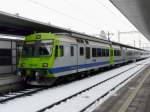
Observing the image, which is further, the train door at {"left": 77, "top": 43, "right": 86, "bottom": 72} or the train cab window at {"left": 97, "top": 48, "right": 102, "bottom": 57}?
the train cab window at {"left": 97, "top": 48, "right": 102, "bottom": 57}

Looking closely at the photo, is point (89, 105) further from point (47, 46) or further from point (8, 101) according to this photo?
point (47, 46)

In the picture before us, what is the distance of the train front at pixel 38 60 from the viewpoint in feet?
50.0

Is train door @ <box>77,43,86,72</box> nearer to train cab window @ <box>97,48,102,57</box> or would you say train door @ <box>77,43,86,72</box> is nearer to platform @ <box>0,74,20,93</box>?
train cab window @ <box>97,48,102,57</box>

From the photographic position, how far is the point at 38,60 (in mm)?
15594

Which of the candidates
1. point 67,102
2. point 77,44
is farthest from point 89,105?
point 77,44

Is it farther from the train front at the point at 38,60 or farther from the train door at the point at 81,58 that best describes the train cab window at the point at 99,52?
the train front at the point at 38,60

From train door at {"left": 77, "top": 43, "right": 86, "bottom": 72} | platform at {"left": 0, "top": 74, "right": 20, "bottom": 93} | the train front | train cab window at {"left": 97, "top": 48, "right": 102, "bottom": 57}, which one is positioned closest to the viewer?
platform at {"left": 0, "top": 74, "right": 20, "bottom": 93}

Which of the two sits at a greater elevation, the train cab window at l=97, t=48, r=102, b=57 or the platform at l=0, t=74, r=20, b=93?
the train cab window at l=97, t=48, r=102, b=57

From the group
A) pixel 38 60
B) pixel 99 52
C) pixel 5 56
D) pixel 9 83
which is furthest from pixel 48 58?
pixel 99 52

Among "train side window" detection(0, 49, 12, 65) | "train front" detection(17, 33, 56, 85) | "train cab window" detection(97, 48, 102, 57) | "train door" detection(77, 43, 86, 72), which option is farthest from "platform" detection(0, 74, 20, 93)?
"train cab window" detection(97, 48, 102, 57)

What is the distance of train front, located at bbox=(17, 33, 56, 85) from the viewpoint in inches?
599

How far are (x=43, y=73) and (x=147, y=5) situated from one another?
10109mm

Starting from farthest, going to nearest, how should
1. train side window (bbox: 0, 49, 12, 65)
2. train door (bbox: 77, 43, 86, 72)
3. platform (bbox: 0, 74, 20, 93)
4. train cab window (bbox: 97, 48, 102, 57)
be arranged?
1. train cab window (bbox: 97, 48, 102, 57)
2. train door (bbox: 77, 43, 86, 72)
3. train side window (bbox: 0, 49, 12, 65)
4. platform (bbox: 0, 74, 20, 93)

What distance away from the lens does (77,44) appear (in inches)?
734
